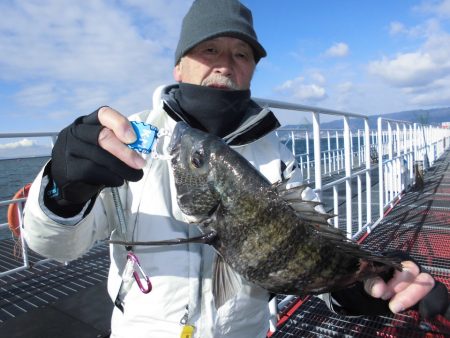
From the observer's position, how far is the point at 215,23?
2.18 meters

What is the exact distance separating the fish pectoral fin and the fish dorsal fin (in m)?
0.47

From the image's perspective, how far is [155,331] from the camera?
6.41 feet

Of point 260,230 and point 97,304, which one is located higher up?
point 260,230

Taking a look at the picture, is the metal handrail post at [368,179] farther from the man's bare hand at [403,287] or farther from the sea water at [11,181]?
the sea water at [11,181]

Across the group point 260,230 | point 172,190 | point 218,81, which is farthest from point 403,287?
point 218,81

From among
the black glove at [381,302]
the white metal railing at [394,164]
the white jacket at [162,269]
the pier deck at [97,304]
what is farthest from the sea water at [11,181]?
the white metal railing at [394,164]

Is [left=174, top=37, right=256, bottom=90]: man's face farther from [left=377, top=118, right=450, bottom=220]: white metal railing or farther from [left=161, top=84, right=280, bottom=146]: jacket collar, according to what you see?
[left=377, top=118, right=450, bottom=220]: white metal railing

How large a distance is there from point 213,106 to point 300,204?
990 mm

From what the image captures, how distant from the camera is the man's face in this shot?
233 cm

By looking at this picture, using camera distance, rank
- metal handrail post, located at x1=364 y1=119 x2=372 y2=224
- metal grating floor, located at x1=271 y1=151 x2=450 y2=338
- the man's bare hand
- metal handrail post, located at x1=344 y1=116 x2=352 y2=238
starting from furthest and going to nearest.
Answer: metal handrail post, located at x1=364 y1=119 x2=372 y2=224, metal handrail post, located at x1=344 y1=116 x2=352 y2=238, metal grating floor, located at x1=271 y1=151 x2=450 y2=338, the man's bare hand

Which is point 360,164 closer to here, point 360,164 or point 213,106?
point 360,164

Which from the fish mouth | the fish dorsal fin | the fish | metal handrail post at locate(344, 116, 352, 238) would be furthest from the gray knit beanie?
metal handrail post at locate(344, 116, 352, 238)

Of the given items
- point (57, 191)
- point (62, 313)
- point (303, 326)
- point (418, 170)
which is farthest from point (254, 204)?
point (418, 170)

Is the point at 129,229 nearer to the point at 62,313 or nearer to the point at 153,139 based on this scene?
the point at 153,139
